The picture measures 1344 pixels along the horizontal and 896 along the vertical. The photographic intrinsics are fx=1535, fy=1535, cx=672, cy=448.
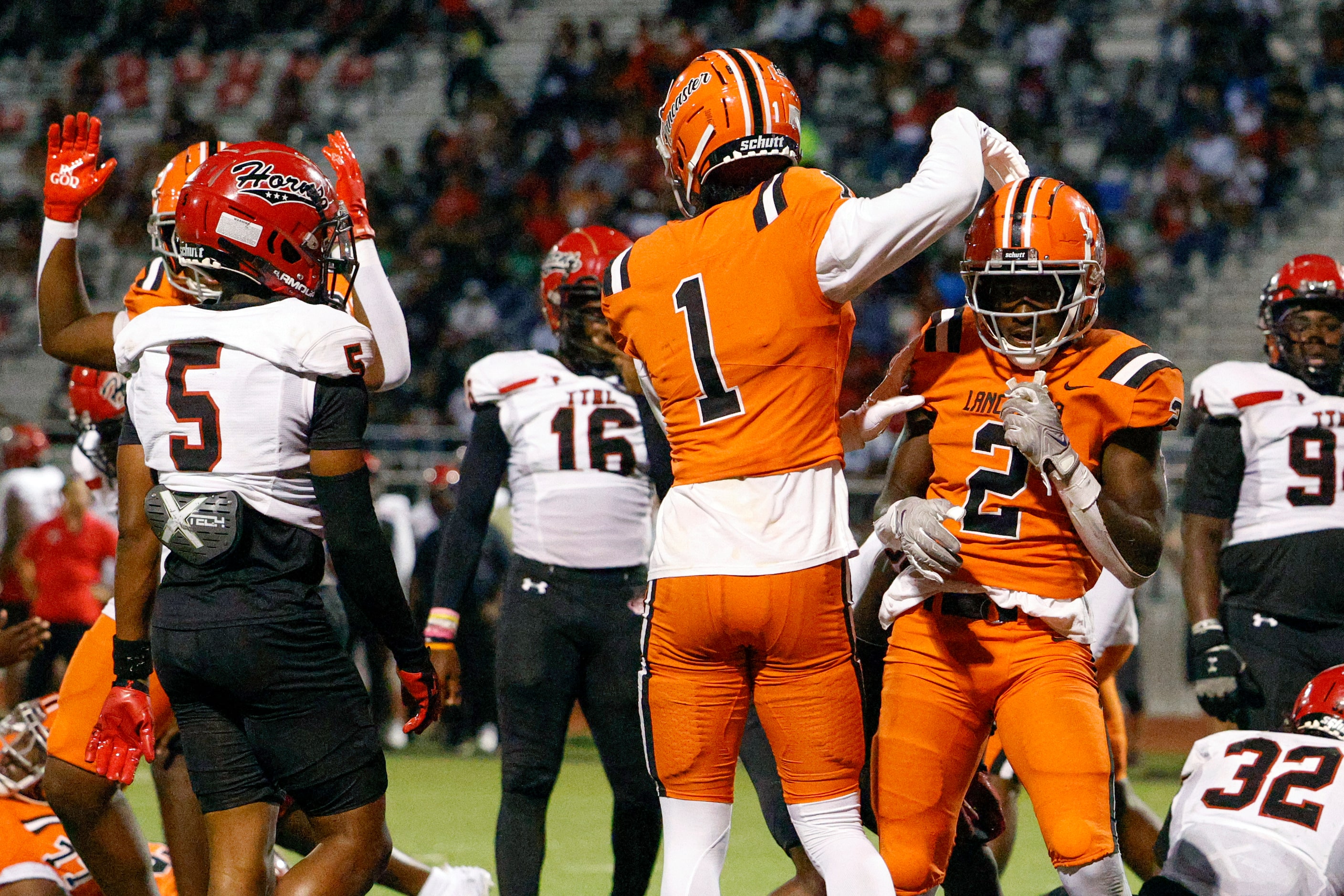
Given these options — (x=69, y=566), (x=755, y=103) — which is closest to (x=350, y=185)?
(x=755, y=103)

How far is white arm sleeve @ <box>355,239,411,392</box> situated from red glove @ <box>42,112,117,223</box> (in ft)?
2.64

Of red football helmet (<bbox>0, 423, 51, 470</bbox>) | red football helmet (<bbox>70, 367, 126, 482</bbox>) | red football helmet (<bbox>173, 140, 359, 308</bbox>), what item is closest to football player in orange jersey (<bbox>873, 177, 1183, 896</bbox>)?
red football helmet (<bbox>173, 140, 359, 308</bbox>)

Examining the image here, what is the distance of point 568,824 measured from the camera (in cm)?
723

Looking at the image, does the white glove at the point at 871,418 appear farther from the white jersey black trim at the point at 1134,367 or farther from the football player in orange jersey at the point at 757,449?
the white jersey black trim at the point at 1134,367

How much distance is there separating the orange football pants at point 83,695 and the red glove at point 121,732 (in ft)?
2.14

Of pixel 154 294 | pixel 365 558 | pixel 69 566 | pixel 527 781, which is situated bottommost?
pixel 69 566

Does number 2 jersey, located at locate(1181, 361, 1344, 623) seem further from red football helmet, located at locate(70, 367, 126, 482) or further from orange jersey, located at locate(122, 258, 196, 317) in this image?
red football helmet, located at locate(70, 367, 126, 482)

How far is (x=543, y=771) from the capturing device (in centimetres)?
439

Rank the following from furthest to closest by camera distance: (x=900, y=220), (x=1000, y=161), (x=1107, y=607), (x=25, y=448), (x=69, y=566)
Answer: (x=25, y=448)
(x=69, y=566)
(x=1107, y=607)
(x=1000, y=161)
(x=900, y=220)

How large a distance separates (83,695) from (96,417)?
103 centimetres

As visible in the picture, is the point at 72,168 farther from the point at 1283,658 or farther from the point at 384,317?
the point at 1283,658

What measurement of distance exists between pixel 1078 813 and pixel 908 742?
0.39m

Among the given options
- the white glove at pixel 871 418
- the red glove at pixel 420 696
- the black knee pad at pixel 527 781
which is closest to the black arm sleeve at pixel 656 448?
the black knee pad at pixel 527 781

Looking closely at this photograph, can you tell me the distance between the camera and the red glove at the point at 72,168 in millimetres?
3902
